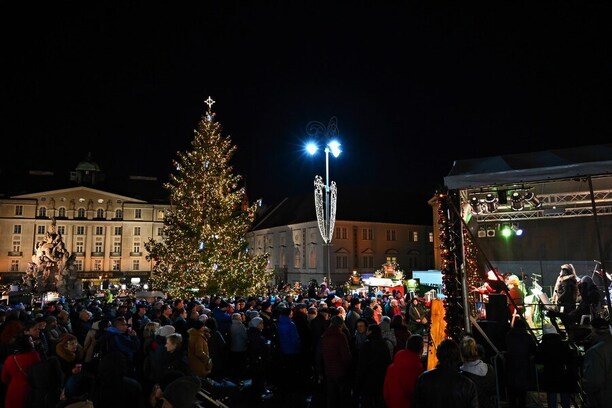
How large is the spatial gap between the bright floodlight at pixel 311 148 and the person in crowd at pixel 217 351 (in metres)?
12.0

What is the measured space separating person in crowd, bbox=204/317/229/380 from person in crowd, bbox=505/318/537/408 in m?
5.92

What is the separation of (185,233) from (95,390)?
1797 centimetres

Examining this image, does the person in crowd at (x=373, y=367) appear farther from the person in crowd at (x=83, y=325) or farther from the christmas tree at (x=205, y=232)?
the christmas tree at (x=205, y=232)

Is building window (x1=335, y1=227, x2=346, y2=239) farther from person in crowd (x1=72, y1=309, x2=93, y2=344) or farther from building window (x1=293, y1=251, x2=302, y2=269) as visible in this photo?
person in crowd (x1=72, y1=309, x2=93, y2=344)

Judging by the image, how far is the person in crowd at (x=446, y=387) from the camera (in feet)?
14.5

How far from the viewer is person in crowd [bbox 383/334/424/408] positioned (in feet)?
18.6

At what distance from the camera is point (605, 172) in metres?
8.63

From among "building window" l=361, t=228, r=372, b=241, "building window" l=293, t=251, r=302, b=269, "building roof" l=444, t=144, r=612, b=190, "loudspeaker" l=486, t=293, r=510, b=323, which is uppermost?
"building window" l=361, t=228, r=372, b=241

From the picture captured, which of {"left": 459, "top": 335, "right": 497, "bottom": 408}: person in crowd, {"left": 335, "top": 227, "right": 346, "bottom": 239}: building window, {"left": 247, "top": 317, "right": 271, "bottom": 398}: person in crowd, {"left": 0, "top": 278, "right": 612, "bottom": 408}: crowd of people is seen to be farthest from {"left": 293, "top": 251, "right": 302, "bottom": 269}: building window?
{"left": 459, "top": 335, "right": 497, "bottom": 408}: person in crowd

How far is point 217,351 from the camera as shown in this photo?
10.3 meters

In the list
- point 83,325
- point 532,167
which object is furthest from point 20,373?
point 532,167

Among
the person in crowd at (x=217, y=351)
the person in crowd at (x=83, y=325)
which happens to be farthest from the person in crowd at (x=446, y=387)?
the person in crowd at (x=83, y=325)

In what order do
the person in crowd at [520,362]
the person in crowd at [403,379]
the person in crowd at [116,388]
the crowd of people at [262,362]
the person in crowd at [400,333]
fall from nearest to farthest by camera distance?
the crowd of people at [262,362] → the person in crowd at [116,388] → the person in crowd at [403,379] → the person in crowd at [520,362] → the person in crowd at [400,333]

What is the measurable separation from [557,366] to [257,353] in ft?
19.4
